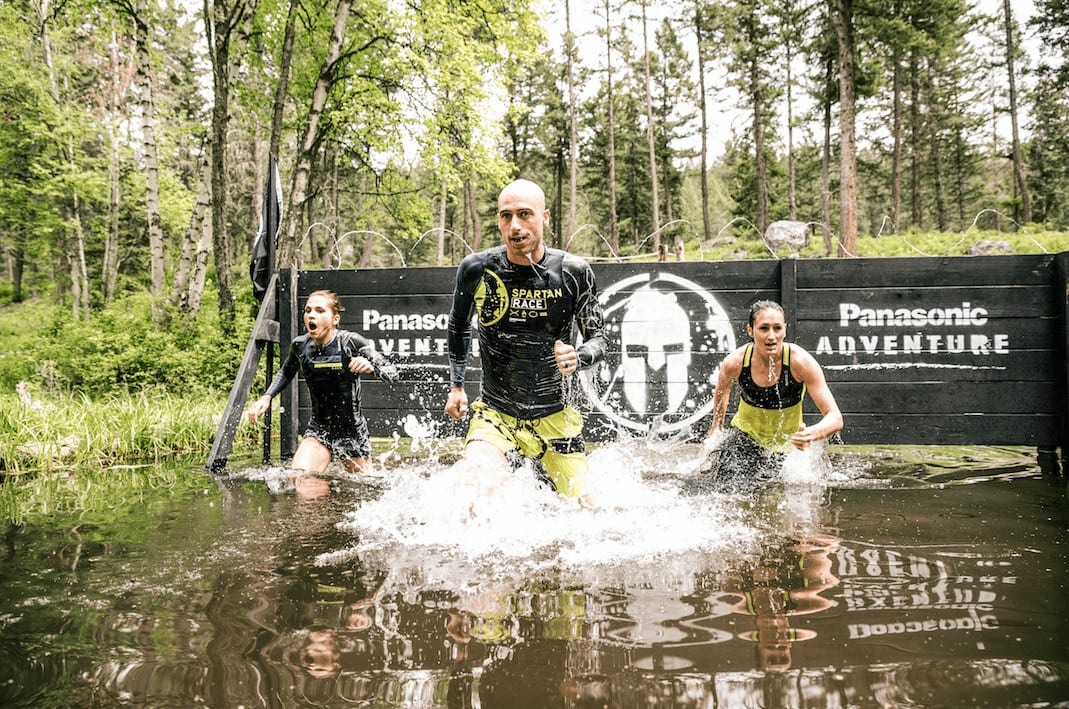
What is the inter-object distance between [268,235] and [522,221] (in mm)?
4062

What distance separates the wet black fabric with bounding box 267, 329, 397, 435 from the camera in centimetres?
568

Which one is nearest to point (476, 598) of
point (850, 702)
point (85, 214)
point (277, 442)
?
point (850, 702)

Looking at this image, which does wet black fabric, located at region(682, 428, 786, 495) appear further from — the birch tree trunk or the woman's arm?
the birch tree trunk

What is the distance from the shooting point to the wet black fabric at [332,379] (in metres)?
5.68

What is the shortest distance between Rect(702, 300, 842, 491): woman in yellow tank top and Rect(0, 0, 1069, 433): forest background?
2.77 meters

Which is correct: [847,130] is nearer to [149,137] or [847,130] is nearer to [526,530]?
[149,137]

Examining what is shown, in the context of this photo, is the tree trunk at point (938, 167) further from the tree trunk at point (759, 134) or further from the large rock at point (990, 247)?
the large rock at point (990, 247)

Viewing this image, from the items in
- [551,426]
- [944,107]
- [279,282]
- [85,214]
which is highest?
[944,107]

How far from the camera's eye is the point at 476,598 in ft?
8.46

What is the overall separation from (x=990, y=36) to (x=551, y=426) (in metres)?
39.5

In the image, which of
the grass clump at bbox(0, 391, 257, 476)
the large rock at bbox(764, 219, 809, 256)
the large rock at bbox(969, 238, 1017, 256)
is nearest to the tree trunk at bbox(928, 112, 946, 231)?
the large rock at bbox(969, 238, 1017, 256)

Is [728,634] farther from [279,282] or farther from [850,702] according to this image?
[279,282]

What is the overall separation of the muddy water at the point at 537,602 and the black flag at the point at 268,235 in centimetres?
286

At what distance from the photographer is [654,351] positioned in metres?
6.76
